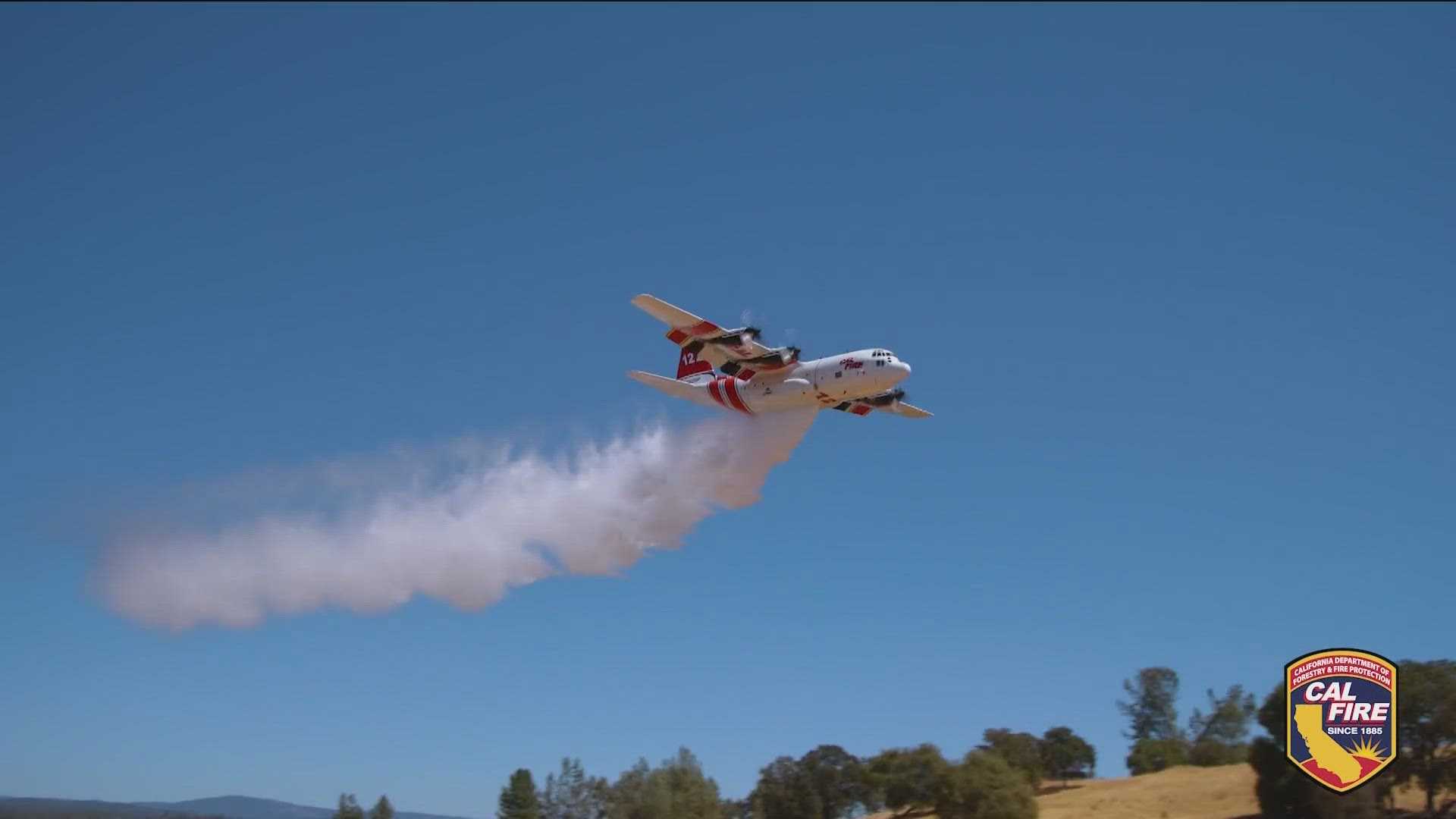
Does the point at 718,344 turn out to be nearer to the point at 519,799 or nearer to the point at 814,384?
the point at 814,384

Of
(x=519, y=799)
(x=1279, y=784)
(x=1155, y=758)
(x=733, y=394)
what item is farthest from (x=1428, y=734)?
(x=519, y=799)

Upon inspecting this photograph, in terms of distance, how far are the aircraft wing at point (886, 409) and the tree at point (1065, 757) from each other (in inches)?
1259

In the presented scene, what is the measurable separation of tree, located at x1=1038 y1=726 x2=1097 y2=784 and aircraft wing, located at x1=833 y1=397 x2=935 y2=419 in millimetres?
31967

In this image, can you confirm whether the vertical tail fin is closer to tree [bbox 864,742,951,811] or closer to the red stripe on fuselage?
the red stripe on fuselage

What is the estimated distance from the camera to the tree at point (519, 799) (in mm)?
80000

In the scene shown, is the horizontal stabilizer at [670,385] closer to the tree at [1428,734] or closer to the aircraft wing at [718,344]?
the aircraft wing at [718,344]

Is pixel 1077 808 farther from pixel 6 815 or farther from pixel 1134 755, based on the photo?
pixel 6 815

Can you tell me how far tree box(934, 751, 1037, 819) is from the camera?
1730 inches

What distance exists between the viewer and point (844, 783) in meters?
61.4

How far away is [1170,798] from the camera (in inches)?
1982

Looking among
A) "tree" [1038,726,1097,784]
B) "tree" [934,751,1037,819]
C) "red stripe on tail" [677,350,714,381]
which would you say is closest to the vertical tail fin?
"red stripe on tail" [677,350,714,381]

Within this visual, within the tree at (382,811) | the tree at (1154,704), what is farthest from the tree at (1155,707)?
the tree at (382,811)

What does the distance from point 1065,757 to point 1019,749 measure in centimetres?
542

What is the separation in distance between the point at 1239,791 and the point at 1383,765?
24.8m
